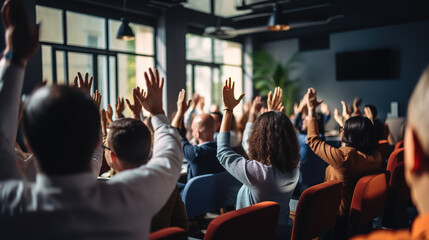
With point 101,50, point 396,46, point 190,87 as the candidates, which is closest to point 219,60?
point 190,87

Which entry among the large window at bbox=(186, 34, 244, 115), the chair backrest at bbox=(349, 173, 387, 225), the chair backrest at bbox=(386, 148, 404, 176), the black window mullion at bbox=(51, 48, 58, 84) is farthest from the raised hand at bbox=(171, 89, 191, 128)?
the large window at bbox=(186, 34, 244, 115)

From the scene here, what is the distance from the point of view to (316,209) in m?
2.04

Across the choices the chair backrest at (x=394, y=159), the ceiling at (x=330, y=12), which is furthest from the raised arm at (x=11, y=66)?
the ceiling at (x=330, y=12)

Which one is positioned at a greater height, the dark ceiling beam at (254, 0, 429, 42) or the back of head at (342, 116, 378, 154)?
the dark ceiling beam at (254, 0, 429, 42)

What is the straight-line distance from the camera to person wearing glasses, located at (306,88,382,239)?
250cm

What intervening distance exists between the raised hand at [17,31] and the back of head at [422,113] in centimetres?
120

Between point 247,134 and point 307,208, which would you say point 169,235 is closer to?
point 307,208

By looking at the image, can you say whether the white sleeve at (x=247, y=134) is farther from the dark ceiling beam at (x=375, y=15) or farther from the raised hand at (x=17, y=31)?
the dark ceiling beam at (x=375, y=15)

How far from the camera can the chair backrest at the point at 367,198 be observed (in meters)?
2.32

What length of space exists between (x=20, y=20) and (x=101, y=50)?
22.8 feet

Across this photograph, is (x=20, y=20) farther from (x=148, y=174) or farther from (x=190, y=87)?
(x=190, y=87)

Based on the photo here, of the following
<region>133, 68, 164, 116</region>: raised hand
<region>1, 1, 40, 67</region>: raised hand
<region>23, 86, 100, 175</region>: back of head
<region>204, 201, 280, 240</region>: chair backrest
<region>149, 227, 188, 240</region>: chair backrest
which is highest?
<region>1, 1, 40, 67</region>: raised hand

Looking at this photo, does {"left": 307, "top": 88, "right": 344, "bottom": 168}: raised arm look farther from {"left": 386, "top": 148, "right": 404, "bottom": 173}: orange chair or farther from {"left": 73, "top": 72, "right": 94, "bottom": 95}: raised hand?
{"left": 73, "top": 72, "right": 94, "bottom": 95}: raised hand

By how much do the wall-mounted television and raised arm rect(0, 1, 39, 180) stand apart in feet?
33.3
